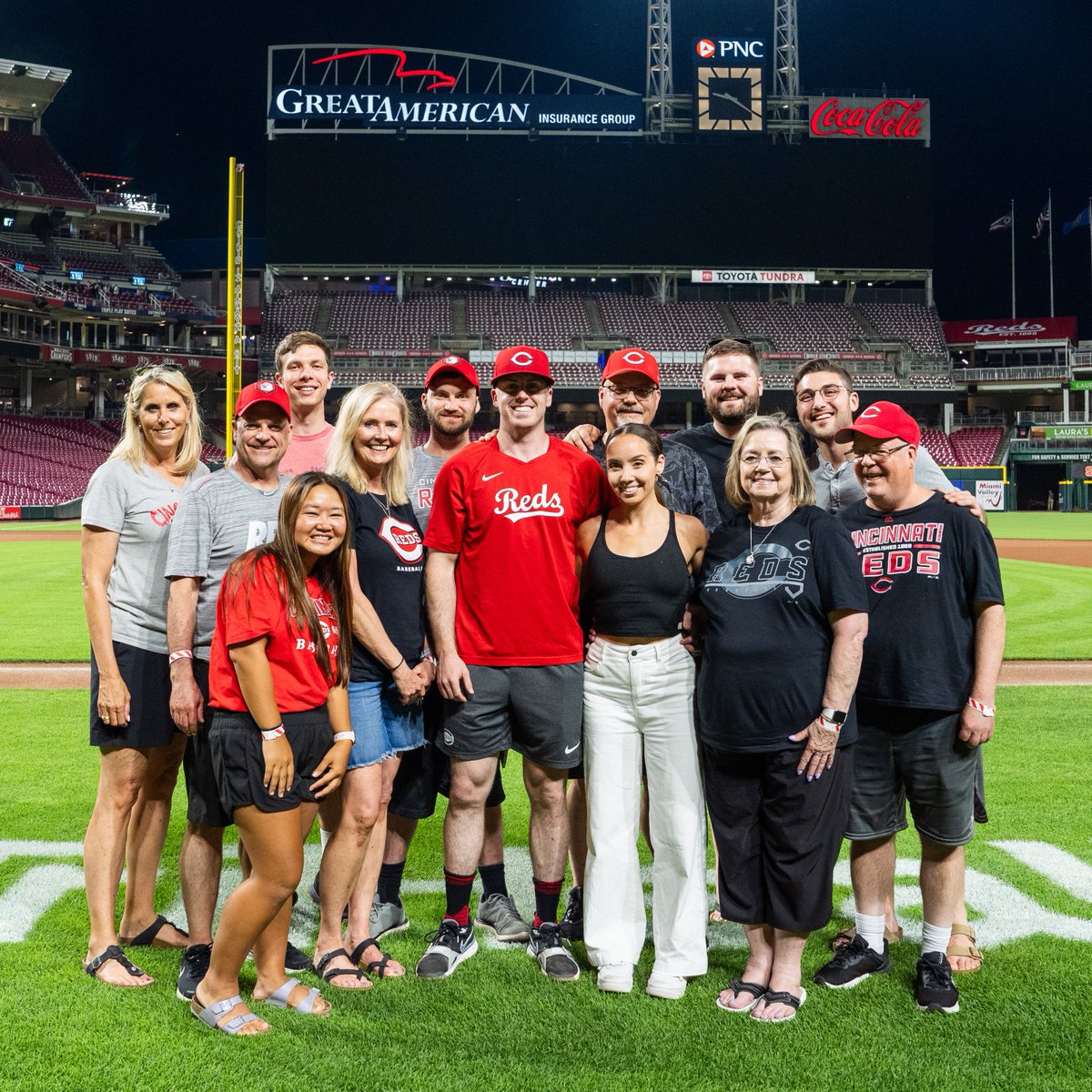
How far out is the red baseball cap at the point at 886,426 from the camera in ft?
11.8

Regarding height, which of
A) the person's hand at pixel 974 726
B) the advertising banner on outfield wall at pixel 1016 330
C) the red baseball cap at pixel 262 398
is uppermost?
the advertising banner on outfield wall at pixel 1016 330

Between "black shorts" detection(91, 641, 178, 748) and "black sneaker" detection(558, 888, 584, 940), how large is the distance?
5.97 ft

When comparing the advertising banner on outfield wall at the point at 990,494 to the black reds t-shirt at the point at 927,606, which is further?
the advertising banner on outfield wall at the point at 990,494

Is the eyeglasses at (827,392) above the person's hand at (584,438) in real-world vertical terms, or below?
above

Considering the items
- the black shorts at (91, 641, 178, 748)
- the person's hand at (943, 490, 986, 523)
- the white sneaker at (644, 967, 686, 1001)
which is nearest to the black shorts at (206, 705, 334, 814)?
the black shorts at (91, 641, 178, 748)

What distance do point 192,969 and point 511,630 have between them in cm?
171

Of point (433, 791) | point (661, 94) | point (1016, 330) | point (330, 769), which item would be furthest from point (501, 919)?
point (1016, 330)

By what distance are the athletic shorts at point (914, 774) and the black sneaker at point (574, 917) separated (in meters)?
1.23

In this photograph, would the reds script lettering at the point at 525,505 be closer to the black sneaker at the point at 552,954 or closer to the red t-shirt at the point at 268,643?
the red t-shirt at the point at 268,643

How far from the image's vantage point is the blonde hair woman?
3.60m

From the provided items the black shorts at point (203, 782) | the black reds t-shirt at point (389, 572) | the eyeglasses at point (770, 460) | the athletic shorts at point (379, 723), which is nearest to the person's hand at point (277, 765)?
the black shorts at point (203, 782)

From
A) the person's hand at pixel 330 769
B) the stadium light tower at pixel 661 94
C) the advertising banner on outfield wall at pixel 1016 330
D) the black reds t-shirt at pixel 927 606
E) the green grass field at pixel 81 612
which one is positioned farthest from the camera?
the advertising banner on outfield wall at pixel 1016 330

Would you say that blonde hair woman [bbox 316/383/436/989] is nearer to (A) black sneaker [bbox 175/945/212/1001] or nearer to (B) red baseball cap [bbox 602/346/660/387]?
(A) black sneaker [bbox 175/945/212/1001]

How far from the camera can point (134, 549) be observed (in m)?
3.74
